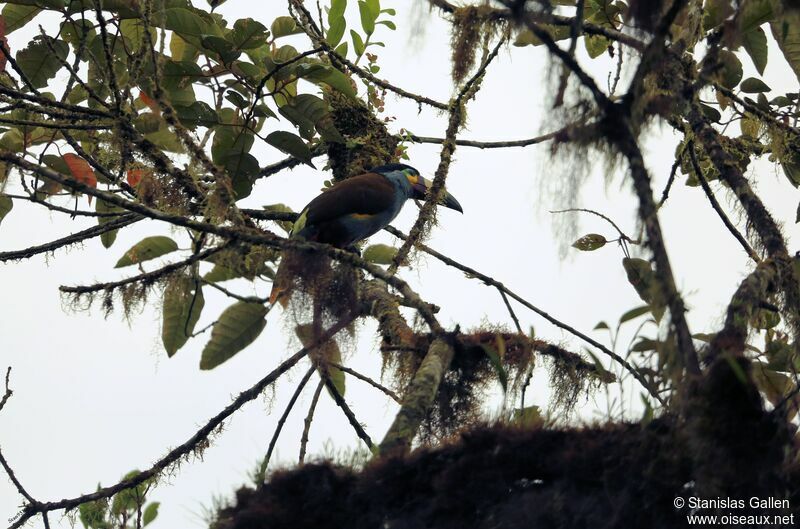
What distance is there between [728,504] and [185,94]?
8.54 ft

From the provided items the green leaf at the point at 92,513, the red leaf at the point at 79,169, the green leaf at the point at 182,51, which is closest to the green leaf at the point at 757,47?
the green leaf at the point at 182,51

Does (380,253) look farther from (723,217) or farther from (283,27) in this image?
(723,217)

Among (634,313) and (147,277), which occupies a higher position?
(147,277)

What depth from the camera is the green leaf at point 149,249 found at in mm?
3445

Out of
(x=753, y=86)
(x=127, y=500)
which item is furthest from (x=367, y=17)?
(x=127, y=500)

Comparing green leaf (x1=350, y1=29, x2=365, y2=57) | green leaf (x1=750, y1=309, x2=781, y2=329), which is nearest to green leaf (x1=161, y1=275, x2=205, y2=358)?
green leaf (x1=350, y1=29, x2=365, y2=57)

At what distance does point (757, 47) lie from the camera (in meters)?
3.57

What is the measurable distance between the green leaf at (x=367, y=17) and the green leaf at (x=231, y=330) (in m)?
1.44

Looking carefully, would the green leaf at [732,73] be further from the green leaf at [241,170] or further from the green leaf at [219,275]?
the green leaf at [219,275]

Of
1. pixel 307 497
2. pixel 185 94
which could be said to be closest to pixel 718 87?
pixel 185 94

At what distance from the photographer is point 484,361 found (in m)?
2.89

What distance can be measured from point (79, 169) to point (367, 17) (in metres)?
1.44

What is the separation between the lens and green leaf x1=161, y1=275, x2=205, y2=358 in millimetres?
3445

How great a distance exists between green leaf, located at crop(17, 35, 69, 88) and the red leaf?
0.37 m
